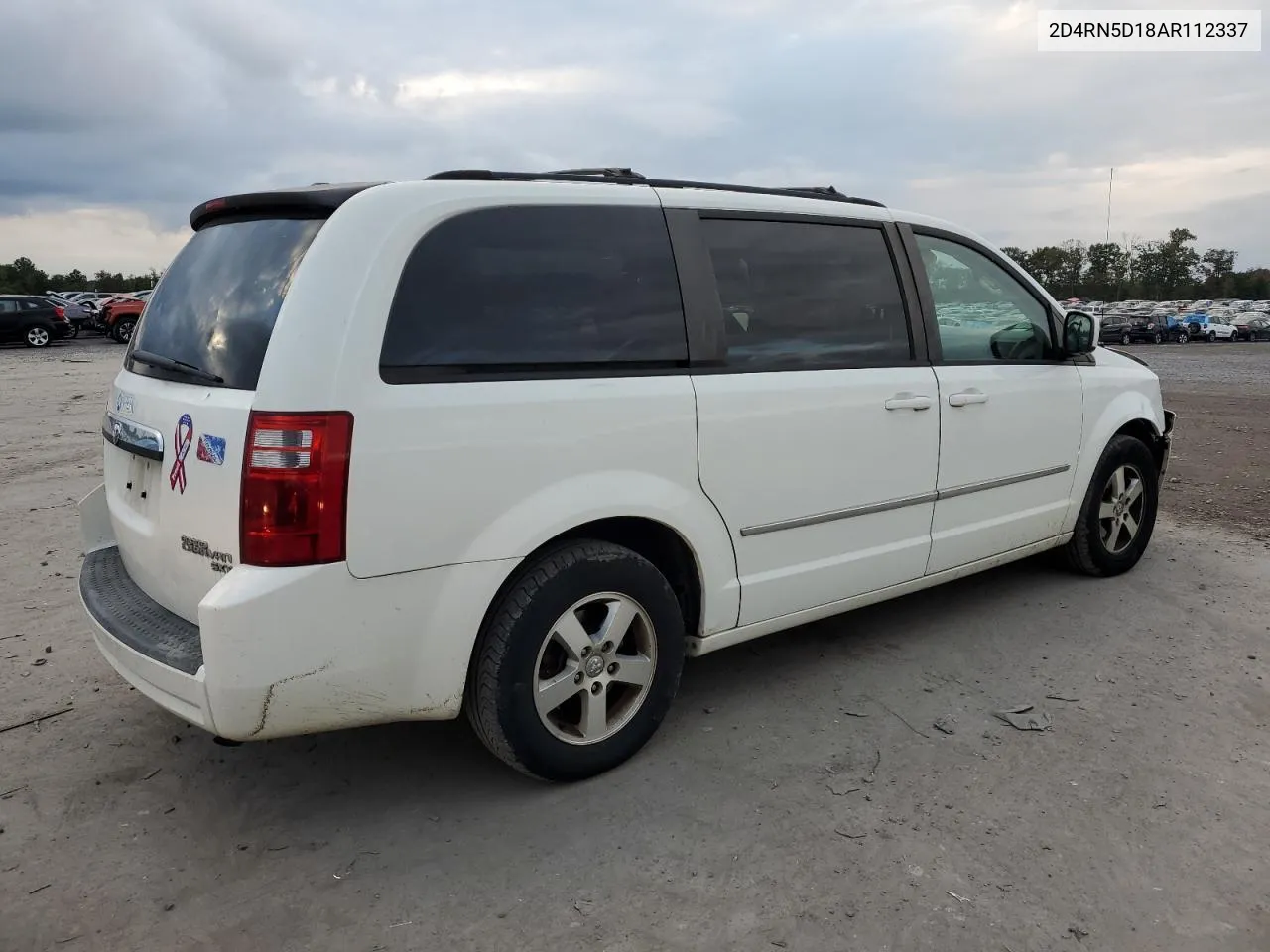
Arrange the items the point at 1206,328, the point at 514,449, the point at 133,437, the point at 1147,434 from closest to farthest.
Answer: the point at 514,449 → the point at 133,437 → the point at 1147,434 → the point at 1206,328

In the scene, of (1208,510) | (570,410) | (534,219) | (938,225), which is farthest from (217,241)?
(1208,510)

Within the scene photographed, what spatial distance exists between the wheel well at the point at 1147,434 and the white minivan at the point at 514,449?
162cm

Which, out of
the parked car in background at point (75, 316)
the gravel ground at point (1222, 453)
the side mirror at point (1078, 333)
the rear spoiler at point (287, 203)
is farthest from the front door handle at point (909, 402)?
the parked car in background at point (75, 316)

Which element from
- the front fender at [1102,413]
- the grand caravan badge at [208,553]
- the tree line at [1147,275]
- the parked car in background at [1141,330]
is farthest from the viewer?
the tree line at [1147,275]

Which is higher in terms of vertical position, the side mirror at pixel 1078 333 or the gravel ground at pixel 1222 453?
the side mirror at pixel 1078 333

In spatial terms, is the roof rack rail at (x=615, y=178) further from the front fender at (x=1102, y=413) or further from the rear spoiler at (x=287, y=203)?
the front fender at (x=1102, y=413)

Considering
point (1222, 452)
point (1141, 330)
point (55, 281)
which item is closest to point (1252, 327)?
point (1141, 330)

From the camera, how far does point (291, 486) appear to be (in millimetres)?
2469

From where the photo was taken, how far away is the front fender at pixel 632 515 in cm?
280

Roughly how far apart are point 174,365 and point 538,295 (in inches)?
44.3

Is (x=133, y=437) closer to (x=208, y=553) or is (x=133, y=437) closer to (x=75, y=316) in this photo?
(x=208, y=553)

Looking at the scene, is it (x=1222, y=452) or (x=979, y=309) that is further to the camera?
(x=1222, y=452)

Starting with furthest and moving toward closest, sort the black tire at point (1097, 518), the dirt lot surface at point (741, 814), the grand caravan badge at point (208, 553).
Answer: the black tire at point (1097, 518) < the grand caravan badge at point (208, 553) < the dirt lot surface at point (741, 814)

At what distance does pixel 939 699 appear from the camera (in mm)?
3742
